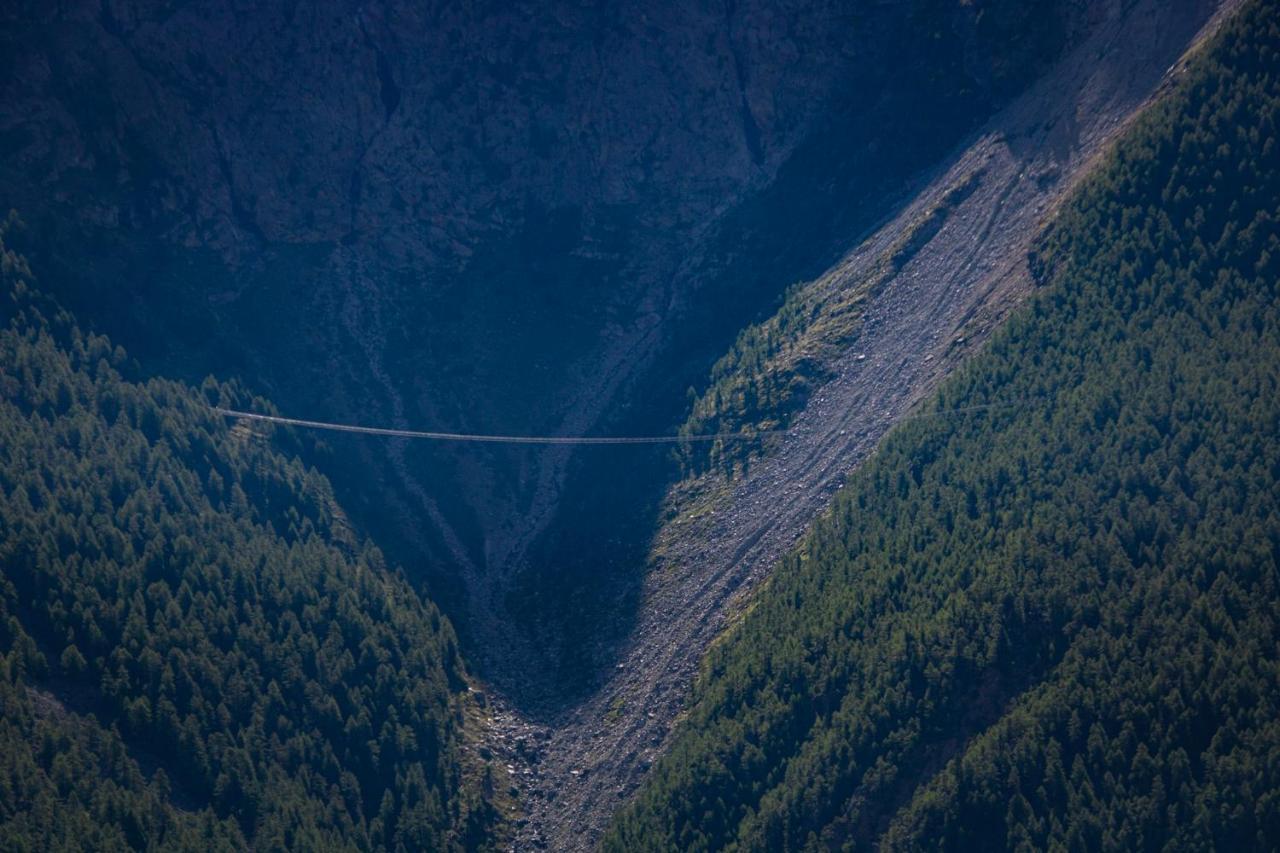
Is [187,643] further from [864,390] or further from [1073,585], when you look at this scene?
[1073,585]

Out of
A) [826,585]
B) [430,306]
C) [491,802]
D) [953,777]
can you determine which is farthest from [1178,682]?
[430,306]

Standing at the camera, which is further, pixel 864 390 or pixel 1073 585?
pixel 864 390

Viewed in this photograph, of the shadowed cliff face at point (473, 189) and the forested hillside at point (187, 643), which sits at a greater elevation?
the shadowed cliff face at point (473, 189)

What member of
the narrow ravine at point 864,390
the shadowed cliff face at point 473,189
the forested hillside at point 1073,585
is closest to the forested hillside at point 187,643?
the narrow ravine at point 864,390

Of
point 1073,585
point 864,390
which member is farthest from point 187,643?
point 1073,585

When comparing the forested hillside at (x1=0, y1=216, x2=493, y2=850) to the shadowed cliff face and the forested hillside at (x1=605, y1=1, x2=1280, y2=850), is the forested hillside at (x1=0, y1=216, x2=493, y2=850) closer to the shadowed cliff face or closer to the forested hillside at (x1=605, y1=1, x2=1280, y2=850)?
the shadowed cliff face

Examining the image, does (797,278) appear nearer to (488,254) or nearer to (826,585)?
(488,254)

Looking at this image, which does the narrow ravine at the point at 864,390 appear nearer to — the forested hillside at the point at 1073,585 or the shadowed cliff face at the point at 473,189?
the forested hillside at the point at 1073,585
